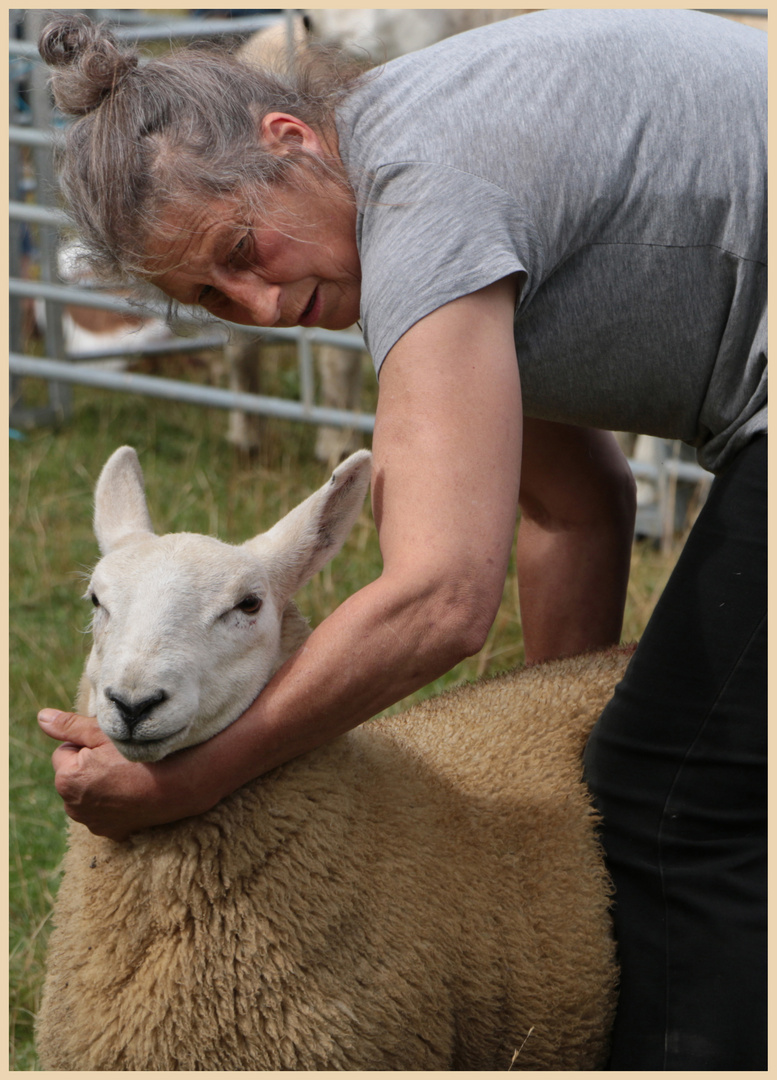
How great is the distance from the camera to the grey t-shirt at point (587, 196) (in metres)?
1.91

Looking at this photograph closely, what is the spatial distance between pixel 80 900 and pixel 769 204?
1.76 metres

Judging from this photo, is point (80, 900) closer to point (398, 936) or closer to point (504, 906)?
point (398, 936)

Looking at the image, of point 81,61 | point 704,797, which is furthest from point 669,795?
point 81,61

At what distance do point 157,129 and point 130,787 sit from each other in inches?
45.1

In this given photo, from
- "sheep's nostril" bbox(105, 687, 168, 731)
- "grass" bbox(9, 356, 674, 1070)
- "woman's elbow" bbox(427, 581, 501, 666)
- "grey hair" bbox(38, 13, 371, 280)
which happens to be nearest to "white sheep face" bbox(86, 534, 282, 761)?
"sheep's nostril" bbox(105, 687, 168, 731)

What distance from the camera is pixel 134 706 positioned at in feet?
6.13

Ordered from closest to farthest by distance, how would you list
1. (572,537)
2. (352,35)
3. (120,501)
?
(120,501) < (572,537) < (352,35)

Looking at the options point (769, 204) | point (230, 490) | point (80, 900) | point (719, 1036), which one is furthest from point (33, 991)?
point (230, 490)

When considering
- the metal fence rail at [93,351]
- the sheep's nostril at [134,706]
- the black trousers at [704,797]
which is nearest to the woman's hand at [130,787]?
the sheep's nostril at [134,706]

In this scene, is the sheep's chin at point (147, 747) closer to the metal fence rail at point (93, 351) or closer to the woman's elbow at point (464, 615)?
the woman's elbow at point (464, 615)

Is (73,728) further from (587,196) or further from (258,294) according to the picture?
(587,196)

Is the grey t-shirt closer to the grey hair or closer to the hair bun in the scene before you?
the grey hair

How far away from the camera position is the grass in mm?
3119

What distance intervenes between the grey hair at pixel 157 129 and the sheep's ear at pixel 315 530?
20.8 inches
